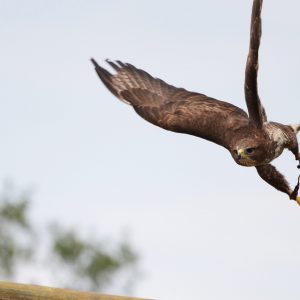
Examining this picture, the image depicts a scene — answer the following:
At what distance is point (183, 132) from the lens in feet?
38.6

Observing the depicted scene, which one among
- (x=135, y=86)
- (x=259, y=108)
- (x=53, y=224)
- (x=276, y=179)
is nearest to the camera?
(x=259, y=108)

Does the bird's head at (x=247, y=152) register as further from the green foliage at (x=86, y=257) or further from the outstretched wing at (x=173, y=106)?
the green foliage at (x=86, y=257)

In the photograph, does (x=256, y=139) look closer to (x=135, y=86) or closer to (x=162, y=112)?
(x=162, y=112)

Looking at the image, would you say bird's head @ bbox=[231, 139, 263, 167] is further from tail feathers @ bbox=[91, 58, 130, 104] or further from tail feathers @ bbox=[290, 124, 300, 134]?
tail feathers @ bbox=[91, 58, 130, 104]

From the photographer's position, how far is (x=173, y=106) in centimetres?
1241

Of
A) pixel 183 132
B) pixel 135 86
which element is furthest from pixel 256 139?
pixel 135 86

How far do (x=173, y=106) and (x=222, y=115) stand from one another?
0.93 meters

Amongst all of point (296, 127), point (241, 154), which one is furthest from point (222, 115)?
point (241, 154)

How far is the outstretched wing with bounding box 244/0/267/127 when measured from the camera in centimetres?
971

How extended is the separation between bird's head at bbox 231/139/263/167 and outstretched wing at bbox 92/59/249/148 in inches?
14.7

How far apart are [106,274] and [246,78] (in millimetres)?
24018

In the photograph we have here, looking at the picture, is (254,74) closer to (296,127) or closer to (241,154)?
(241,154)

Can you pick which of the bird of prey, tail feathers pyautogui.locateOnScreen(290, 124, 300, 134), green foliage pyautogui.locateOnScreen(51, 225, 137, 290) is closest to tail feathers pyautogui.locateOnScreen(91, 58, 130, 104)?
the bird of prey

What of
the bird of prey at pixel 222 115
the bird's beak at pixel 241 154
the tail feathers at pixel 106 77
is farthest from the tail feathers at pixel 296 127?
the tail feathers at pixel 106 77
